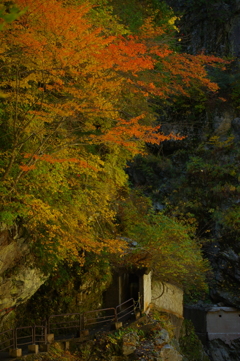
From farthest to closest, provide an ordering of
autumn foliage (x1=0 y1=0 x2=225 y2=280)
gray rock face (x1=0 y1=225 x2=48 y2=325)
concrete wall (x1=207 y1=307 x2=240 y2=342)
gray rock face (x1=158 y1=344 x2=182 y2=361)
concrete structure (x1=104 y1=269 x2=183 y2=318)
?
concrete wall (x1=207 y1=307 x2=240 y2=342)
concrete structure (x1=104 y1=269 x2=183 y2=318)
gray rock face (x1=158 y1=344 x2=182 y2=361)
gray rock face (x1=0 y1=225 x2=48 y2=325)
autumn foliage (x1=0 y1=0 x2=225 y2=280)

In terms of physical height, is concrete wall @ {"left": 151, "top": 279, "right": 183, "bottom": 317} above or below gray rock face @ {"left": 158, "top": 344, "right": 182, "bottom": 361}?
below

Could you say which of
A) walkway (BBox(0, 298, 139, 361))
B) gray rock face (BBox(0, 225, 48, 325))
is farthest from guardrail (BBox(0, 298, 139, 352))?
gray rock face (BBox(0, 225, 48, 325))

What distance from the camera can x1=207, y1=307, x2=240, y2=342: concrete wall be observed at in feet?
80.6

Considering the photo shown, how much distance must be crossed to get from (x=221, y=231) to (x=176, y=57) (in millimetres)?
11077

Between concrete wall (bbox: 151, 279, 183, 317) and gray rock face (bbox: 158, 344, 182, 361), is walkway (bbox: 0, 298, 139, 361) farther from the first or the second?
concrete wall (bbox: 151, 279, 183, 317)

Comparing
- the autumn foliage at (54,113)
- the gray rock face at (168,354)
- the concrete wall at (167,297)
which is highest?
the autumn foliage at (54,113)

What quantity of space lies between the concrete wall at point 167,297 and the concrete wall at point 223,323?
3285 mm

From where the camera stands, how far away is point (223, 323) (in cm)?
2469

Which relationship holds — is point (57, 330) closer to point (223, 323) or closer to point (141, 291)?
point (141, 291)

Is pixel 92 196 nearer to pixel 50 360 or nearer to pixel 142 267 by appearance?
pixel 142 267

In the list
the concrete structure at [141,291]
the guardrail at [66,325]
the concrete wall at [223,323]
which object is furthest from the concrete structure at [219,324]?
the guardrail at [66,325]

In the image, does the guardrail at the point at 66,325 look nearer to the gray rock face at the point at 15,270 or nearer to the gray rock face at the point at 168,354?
the gray rock face at the point at 15,270

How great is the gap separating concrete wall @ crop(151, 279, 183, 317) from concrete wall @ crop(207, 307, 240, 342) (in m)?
3.29

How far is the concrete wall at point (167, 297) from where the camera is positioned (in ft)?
66.4
